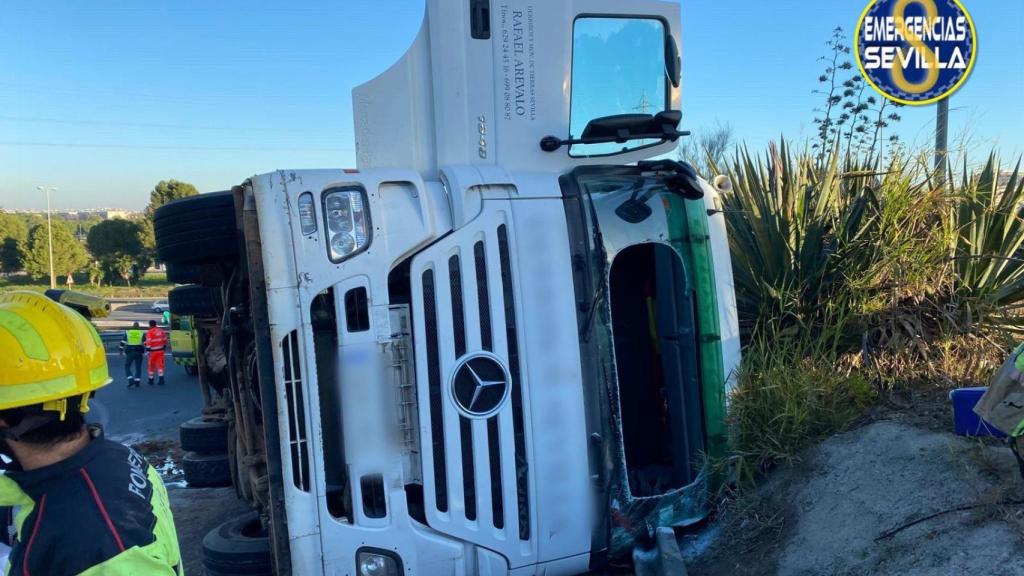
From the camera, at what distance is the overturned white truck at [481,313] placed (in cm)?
278

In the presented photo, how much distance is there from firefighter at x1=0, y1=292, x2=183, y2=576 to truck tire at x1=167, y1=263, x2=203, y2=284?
1.72 meters

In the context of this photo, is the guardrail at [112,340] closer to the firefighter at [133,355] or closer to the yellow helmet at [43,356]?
the firefighter at [133,355]

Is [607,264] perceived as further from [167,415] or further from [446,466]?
[167,415]

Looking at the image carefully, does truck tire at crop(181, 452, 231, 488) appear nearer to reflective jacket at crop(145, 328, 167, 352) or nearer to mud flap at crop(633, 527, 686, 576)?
mud flap at crop(633, 527, 686, 576)

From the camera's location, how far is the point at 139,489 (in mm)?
1699

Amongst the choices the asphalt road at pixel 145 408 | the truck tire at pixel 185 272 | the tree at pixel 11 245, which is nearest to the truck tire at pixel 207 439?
the truck tire at pixel 185 272

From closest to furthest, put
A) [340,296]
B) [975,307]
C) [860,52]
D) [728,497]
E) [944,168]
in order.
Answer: [340,296] < [728,497] < [975,307] < [944,168] < [860,52]

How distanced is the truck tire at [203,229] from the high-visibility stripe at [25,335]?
64.7 inches

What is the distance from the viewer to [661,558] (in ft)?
10.3

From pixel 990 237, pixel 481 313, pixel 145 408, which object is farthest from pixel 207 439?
pixel 145 408

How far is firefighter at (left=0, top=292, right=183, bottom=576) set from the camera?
1.52 meters

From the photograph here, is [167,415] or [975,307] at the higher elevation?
[975,307]

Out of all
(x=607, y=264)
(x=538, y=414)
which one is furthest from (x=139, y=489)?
(x=607, y=264)

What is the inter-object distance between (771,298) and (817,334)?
0.34m
